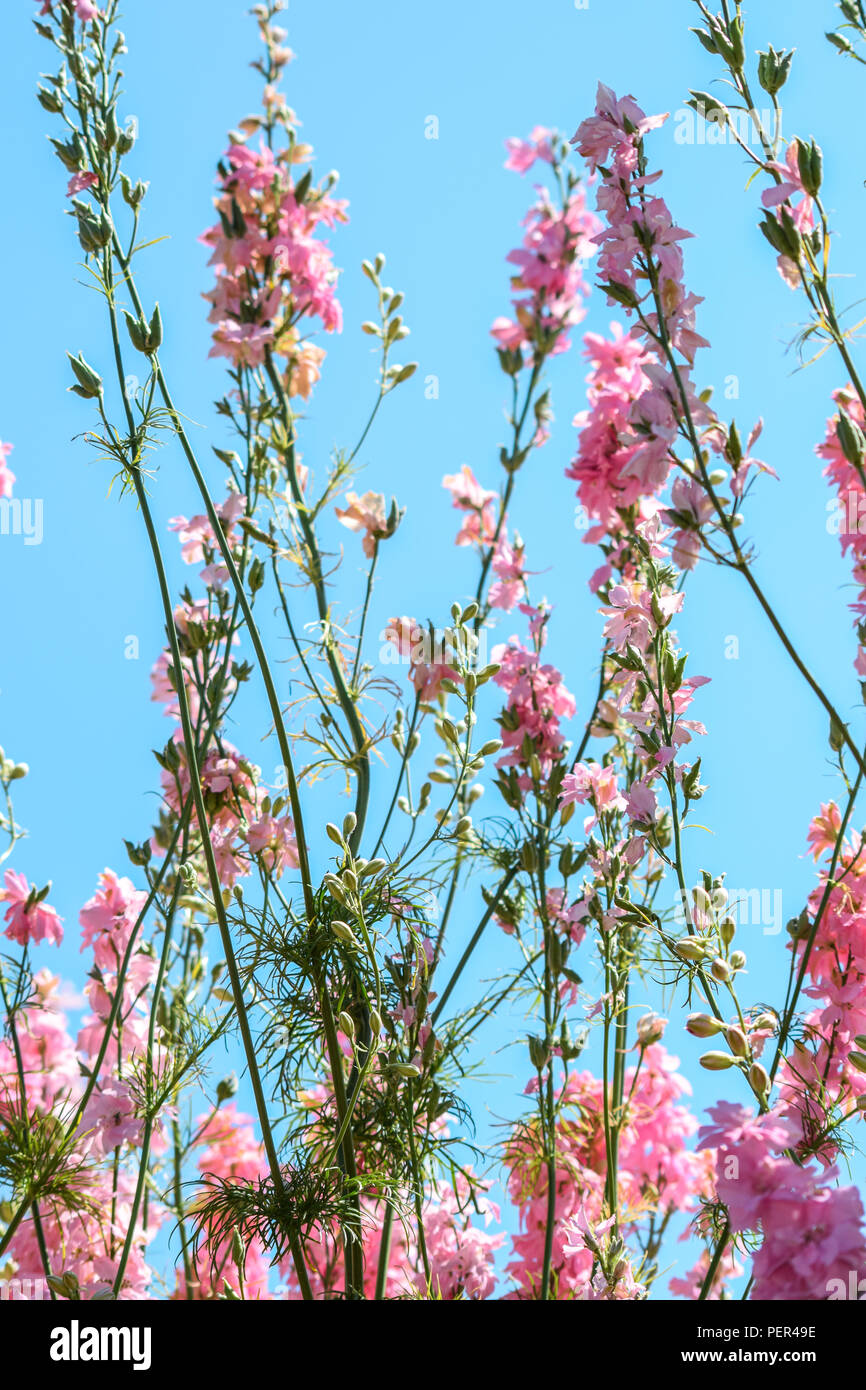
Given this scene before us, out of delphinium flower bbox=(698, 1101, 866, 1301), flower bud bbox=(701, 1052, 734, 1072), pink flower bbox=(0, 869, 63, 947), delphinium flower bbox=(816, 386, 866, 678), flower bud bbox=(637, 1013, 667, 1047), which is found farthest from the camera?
pink flower bbox=(0, 869, 63, 947)

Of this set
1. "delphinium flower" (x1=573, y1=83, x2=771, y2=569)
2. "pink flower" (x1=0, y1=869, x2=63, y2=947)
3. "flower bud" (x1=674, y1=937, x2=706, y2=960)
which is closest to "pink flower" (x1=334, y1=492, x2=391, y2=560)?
"delphinium flower" (x1=573, y1=83, x2=771, y2=569)

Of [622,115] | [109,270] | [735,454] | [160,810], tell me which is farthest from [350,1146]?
[622,115]

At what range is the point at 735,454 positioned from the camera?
140cm

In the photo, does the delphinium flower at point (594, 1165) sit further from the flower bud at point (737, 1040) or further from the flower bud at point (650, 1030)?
the flower bud at point (737, 1040)

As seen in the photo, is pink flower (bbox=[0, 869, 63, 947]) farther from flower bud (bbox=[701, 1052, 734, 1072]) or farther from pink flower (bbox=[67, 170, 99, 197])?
flower bud (bbox=[701, 1052, 734, 1072])

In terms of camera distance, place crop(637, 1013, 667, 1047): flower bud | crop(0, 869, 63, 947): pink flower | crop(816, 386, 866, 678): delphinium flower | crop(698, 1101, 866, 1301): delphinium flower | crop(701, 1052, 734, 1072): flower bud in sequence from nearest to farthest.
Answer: crop(698, 1101, 866, 1301): delphinium flower → crop(701, 1052, 734, 1072): flower bud → crop(816, 386, 866, 678): delphinium flower → crop(637, 1013, 667, 1047): flower bud → crop(0, 869, 63, 947): pink flower

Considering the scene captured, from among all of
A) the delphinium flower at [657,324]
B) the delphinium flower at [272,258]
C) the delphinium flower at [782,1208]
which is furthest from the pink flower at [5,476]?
the delphinium flower at [782,1208]

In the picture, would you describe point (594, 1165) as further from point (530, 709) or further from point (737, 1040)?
point (737, 1040)

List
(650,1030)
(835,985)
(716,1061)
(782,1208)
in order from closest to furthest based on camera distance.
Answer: (782,1208), (716,1061), (835,985), (650,1030)

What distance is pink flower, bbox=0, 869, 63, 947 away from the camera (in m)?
2.09

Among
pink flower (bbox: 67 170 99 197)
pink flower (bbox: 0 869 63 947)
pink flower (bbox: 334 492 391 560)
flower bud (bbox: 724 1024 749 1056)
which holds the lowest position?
flower bud (bbox: 724 1024 749 1056)

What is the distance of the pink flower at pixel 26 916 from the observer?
2.09 metres

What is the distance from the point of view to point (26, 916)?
2.10 m

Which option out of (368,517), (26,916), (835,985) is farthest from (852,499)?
(26,916)
